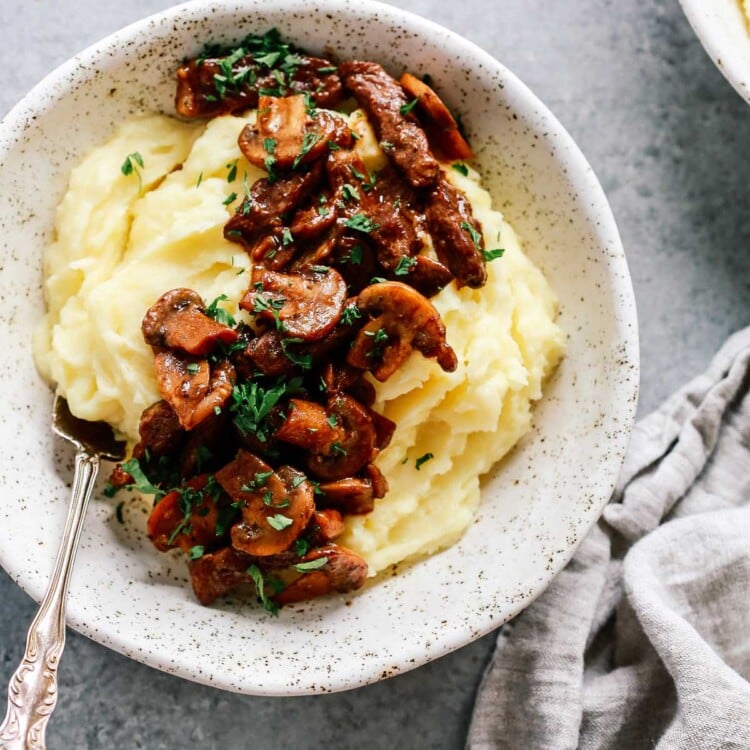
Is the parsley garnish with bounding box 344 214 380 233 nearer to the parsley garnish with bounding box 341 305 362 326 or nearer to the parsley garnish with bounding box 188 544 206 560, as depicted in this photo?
the parsley garnish with bounding box 341 305 362 326

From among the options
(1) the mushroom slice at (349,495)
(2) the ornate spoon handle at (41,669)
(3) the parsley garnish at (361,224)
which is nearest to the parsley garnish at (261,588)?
(1) the mushroom slice at (349,495)

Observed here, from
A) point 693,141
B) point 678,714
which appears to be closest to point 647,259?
point 693,141

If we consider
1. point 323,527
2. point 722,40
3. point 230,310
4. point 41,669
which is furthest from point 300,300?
point 722,40

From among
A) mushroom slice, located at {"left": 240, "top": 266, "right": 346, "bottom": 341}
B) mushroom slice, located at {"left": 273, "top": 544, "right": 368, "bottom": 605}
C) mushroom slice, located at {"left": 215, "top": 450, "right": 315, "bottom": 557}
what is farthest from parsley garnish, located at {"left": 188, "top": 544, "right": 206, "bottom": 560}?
mushroom slice, located at {"left": 240, "top": 266, "right": 346, "bottom": 341}

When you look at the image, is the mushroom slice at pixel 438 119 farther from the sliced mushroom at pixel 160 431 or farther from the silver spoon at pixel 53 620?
the silver spoon at pixel 53 620

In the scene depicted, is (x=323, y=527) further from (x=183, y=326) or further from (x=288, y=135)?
(x=288, y=135)
